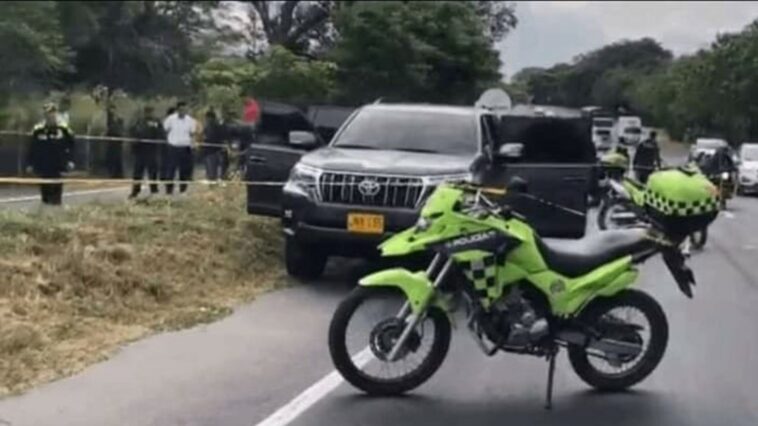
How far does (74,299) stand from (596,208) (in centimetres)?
979

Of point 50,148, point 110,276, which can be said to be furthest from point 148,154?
point 110,276

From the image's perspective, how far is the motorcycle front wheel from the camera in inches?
362

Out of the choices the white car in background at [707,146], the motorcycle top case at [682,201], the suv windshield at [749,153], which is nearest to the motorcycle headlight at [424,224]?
the motorcycle top case at [682,201]

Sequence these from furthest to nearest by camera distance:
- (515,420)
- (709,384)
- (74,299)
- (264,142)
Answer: (264,142) → (74,299) → (709,384) → (515,420)

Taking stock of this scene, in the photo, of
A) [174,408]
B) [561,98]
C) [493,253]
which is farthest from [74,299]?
[561,98]

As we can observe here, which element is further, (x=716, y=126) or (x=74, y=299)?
(x=716, y=126)

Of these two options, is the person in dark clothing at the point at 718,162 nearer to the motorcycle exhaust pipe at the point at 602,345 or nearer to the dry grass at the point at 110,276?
the motorcycle exhaust pipe at the point at 602,345

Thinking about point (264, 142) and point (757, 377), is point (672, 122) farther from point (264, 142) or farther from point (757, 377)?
point (757, 377)

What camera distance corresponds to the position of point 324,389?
9375mm

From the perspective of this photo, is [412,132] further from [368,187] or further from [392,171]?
[368,187]

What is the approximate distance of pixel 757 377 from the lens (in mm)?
10086

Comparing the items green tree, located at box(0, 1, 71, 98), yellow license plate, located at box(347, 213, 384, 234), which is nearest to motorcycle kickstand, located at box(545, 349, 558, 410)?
yellow license plate, located at box(347, 213, 384, 234)

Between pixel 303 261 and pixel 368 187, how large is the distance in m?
1.24

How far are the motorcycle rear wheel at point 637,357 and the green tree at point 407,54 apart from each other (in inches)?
1083
